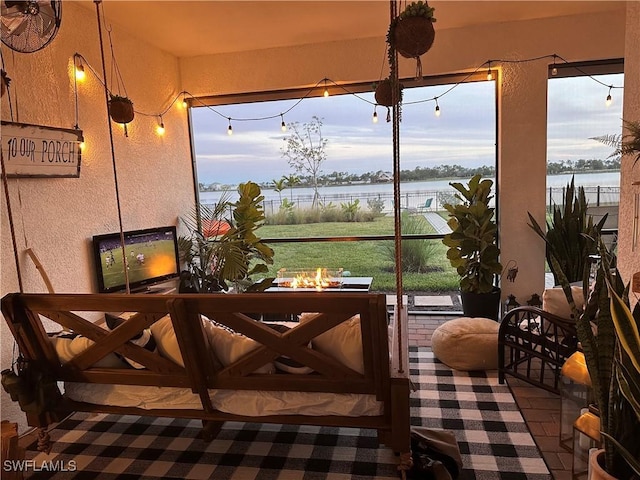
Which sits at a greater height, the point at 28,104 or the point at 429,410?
the point at 28,104

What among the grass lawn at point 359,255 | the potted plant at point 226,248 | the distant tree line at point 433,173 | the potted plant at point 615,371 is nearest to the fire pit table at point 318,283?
the potted plant at point 226,248

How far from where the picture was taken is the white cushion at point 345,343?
7.00 feet

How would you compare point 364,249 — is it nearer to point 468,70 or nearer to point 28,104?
point 468,70

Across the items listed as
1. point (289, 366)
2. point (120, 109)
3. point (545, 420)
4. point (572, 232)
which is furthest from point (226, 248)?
point (572, 232)

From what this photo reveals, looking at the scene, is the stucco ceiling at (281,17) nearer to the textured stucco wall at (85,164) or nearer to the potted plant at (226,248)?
the textured stucco wall at (85,164)

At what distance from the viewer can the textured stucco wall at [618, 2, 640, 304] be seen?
242cm

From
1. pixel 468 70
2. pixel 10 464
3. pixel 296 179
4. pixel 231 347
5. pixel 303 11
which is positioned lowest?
pixel 10 464

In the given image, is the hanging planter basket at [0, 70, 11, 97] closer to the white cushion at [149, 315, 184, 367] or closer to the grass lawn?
the white cushion at [149, 315, 184, 367]

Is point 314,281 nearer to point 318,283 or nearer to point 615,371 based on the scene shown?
point 318,283

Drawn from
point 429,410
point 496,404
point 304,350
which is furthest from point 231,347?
point 496,404

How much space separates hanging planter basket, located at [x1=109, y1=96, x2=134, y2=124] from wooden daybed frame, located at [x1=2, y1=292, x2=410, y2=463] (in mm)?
2000

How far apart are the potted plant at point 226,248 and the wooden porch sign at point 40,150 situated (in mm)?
1726

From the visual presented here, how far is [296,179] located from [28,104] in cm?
303

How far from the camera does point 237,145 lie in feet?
18.7
